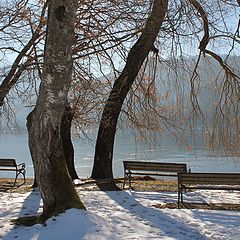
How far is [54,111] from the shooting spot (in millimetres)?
5262

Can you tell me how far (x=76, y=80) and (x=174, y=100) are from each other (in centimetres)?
380

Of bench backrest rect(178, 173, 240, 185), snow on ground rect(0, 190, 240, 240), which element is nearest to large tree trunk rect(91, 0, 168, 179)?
snow on ground rect(0, 190, 240, 240)

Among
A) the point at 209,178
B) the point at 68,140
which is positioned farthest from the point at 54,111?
the point at 68,140

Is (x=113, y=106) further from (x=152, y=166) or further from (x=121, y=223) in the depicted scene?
(x=121, y=223)

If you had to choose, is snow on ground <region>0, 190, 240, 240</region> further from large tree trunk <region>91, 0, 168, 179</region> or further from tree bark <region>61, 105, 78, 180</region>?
tree bark <region>61, 105, 78, 180</region>

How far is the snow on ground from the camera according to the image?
4.59 meters

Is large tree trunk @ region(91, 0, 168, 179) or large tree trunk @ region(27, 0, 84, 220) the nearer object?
large tree trunk @ region(27, 0, 84, 220)

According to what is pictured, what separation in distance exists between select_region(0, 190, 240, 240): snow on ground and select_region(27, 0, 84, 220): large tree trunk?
34 cm

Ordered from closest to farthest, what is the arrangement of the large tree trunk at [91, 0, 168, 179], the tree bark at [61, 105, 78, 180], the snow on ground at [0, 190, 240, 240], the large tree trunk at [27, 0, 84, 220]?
the snow on ground at [0, 190, 240, 240] < the large tree trunk at [27, 0, 84, 220] < the large tree trunk at [91, 0, 168, 179] < the tree bark at [61, 105, 78, 180]

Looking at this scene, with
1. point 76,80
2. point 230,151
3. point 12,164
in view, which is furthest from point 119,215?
point 230,151

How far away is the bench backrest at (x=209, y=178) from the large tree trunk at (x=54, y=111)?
8.02 feet

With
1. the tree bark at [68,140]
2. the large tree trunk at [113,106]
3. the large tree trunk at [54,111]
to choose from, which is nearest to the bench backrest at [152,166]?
the large tree trunk at [113,106]

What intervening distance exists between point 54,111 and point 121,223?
66.9 inches

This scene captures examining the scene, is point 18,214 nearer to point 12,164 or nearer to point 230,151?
point 12,164
